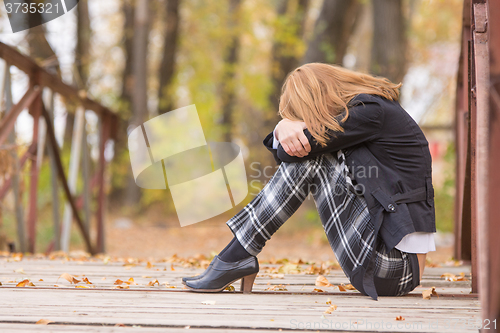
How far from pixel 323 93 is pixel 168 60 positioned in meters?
9.83

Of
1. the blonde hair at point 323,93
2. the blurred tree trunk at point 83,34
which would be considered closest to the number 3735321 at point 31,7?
the blurred tree trunk at point 83,34

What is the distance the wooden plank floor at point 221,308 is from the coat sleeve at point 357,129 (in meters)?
A: 0.61

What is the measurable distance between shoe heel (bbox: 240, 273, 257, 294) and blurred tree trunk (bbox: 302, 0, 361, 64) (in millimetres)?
6296

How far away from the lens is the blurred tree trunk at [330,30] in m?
7.84

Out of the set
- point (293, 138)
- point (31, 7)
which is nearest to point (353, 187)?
point (293, 138)

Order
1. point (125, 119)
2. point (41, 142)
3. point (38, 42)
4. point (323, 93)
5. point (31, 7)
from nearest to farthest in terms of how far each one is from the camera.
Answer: point (323, 93) < point (41, 142) < point (31, 7) < point (38, 42) < point (125, 119)

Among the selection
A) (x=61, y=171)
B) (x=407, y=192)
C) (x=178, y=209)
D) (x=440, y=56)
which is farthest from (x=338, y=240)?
(x=440, y=56)

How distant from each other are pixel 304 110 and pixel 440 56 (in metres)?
13.8

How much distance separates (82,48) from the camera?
1039 centimetres

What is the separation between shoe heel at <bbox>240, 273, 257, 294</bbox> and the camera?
6.63 ft

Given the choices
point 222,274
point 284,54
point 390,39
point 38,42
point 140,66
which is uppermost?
point 284,54

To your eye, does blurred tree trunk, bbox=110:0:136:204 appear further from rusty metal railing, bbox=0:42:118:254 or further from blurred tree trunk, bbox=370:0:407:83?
blurred tree trunk, bbox=370:0:407:83

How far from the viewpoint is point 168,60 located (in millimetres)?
11281

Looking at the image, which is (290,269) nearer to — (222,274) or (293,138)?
(222,274)
